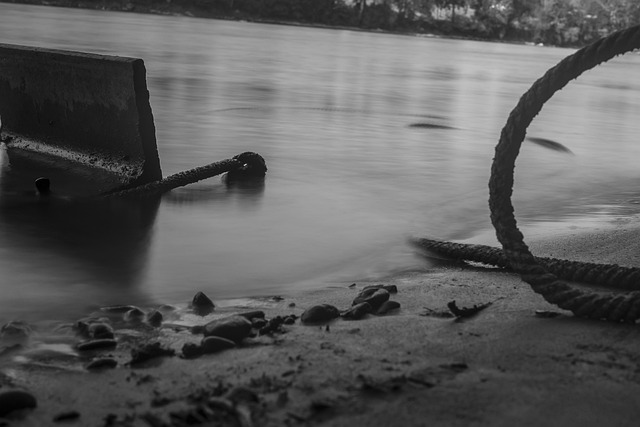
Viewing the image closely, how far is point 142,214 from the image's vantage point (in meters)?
4.36

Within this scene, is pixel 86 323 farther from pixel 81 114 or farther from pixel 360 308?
pixel 81 114

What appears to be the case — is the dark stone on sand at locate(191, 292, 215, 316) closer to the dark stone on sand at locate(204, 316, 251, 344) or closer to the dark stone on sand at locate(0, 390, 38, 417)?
the dark stone on sand at locate(204, 316, 251, 344)

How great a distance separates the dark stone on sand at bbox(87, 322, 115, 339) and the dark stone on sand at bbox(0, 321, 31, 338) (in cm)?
19

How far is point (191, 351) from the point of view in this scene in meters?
2.35

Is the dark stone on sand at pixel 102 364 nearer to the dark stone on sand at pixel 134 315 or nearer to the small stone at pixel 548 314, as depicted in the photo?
the dark stone on sand at pixel 134 315

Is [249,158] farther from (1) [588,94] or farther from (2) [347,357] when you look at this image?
(1) [588,94]

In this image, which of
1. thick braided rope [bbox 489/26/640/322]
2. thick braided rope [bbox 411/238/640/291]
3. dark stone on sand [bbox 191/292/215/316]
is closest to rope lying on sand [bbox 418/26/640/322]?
thick braided rope [bbox 489/26/640/322]

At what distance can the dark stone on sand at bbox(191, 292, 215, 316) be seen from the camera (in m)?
2.95

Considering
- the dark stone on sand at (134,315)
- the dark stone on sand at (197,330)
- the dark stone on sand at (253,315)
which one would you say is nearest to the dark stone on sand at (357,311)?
the dark stone on sand at (253,315)

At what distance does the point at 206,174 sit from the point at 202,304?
80.6 inches

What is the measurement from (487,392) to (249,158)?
3.75m

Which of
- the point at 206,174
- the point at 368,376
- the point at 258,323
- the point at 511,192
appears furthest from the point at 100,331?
the point at 206,174

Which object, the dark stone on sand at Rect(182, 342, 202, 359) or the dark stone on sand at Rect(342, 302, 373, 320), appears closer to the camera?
the dark stone on sand at Rect(182, 342, 202, 359)

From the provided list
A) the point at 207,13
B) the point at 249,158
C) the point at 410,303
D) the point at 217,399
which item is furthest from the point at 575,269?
the point at 207,13
